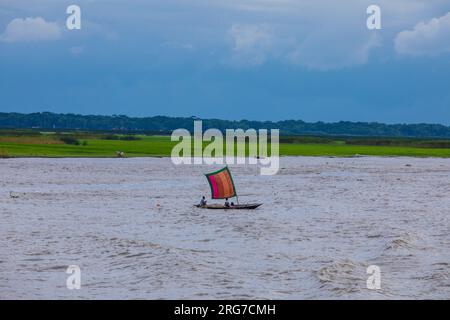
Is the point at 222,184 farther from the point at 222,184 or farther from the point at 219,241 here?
the point at 219,241

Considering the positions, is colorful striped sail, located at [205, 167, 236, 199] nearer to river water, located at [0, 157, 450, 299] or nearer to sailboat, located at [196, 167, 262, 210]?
sailboat, located at [196, 167, 262, 210]

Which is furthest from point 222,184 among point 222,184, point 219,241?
point 219,241

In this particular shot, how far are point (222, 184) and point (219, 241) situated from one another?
10844 millimetres

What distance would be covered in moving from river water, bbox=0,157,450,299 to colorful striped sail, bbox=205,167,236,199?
1.71 m

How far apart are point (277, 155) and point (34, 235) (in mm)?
68174

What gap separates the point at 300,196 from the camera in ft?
139

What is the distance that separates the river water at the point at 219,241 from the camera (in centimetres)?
1862

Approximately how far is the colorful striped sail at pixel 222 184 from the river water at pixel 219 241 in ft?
5.61

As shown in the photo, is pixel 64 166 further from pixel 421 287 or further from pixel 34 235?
pixel 421 287

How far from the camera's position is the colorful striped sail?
36.1 m

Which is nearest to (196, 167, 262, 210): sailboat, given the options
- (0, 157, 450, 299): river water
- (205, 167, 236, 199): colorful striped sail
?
(205, 167, 236, 199): colorful striped sail

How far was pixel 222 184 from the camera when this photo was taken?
3641 cm

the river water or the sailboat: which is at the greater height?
the sailboat
